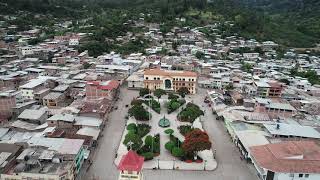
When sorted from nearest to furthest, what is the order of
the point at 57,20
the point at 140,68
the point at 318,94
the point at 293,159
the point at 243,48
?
the point at 293,159, the point at 318,94, the point at 140,68, the point at 243,48, the point at 57,20

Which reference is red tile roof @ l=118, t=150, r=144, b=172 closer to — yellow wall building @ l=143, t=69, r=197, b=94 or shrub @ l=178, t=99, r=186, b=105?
shrub @ l=178, t=99, r=186, b=105

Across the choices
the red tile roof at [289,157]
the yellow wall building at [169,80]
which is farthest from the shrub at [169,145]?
the yellow wall building at [169,80]

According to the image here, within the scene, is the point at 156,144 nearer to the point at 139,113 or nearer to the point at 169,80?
the point at 139,113

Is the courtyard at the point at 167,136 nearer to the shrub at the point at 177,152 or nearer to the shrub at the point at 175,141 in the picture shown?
the shrub at the point at 175,141

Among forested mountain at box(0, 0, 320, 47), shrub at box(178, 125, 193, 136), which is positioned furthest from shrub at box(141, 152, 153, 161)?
forested mountain at box(0, 0, 320, 47)

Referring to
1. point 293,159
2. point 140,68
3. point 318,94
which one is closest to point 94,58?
point 140,68

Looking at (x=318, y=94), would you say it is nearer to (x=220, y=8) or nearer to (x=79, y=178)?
(x=79, y=178)
